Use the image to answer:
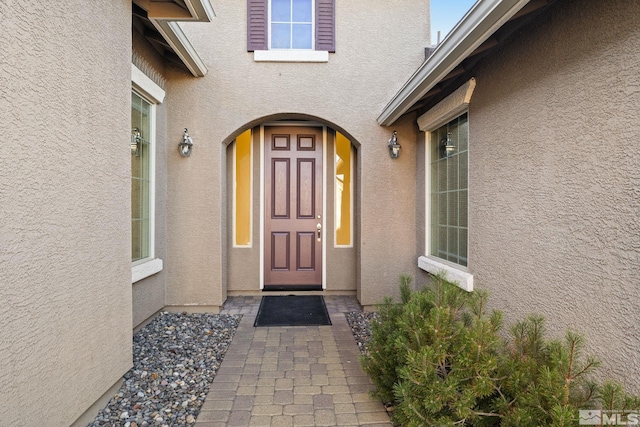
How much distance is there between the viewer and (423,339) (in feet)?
7.31

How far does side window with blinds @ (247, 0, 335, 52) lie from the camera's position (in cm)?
493

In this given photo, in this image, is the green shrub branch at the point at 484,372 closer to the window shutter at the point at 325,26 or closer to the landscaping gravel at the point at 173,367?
the landscaping gravel at the point at 173,367

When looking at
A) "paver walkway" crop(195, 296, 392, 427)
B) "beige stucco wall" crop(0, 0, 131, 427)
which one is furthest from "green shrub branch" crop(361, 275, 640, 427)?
"beige stucco wall" crop(0, 0, 131, 427)

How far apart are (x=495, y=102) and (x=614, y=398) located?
7.83ft

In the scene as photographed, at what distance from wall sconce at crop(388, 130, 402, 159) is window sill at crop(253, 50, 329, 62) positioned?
1.47 meters

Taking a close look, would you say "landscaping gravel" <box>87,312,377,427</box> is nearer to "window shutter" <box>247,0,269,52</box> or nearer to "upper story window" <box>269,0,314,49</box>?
"window shutter" <box>247,0,269,52</box>

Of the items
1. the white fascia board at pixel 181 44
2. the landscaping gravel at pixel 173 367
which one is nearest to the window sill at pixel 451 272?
the landscaping gravel at pixel 173 367

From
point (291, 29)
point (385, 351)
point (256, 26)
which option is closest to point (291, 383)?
point (385, 351)

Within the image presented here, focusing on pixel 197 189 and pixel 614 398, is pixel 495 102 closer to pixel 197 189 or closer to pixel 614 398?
pixel 614 398

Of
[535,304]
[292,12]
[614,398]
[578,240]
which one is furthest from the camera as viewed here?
[292,12]

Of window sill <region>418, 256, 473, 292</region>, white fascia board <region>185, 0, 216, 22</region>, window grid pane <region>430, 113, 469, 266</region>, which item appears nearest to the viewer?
white fascia board <region>185, 0, 216, 22</region>

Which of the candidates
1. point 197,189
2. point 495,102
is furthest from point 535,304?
point 197,189

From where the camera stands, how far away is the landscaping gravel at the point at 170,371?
255 cm

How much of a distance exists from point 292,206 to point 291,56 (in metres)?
2.35
